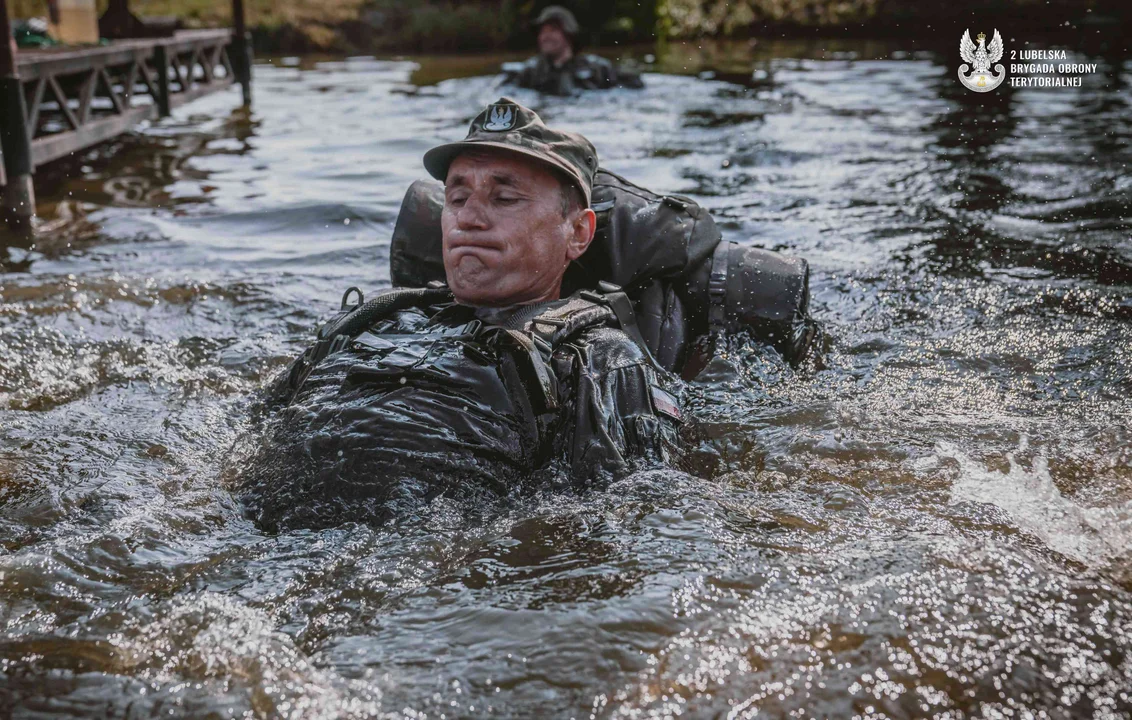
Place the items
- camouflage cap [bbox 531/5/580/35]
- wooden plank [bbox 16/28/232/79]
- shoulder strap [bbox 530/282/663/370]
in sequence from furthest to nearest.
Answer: camouflage cap [bbox 531/5/580/35], wooden plank [bbox 16/28/232/79], shoulder strap [bbox 530/282/663/370]

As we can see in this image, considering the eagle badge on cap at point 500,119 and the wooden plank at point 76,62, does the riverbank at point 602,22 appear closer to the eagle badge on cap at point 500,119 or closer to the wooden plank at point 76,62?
the wooden plank at point 76,62

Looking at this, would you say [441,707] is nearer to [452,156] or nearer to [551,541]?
[551,541]

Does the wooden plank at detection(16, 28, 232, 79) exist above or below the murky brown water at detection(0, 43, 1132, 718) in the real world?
above

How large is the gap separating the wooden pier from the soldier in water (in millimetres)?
4322

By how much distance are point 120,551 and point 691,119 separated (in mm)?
10522

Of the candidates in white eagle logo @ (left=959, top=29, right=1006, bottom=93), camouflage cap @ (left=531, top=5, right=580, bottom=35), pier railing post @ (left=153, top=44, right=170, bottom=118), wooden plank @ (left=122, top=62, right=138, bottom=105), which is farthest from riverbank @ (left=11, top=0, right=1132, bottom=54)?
wooden plank @ (left=122, top=62, right=138, bottom=105)

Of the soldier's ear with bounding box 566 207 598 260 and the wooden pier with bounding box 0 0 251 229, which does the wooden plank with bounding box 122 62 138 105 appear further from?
the soldier's ear with bounding box 566 207 598 260

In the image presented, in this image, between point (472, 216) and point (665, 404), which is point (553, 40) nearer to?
point (472, 216)

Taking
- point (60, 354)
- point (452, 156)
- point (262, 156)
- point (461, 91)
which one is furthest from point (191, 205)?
point (461, 91)

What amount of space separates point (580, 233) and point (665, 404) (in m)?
0.83

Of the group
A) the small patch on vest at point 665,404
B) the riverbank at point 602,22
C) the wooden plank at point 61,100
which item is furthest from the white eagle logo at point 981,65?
the small patch on vest at point 665,404

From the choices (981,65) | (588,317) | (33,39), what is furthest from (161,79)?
(981,65)

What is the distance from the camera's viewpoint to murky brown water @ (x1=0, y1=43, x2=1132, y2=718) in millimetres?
2469

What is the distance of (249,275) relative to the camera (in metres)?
6.66
